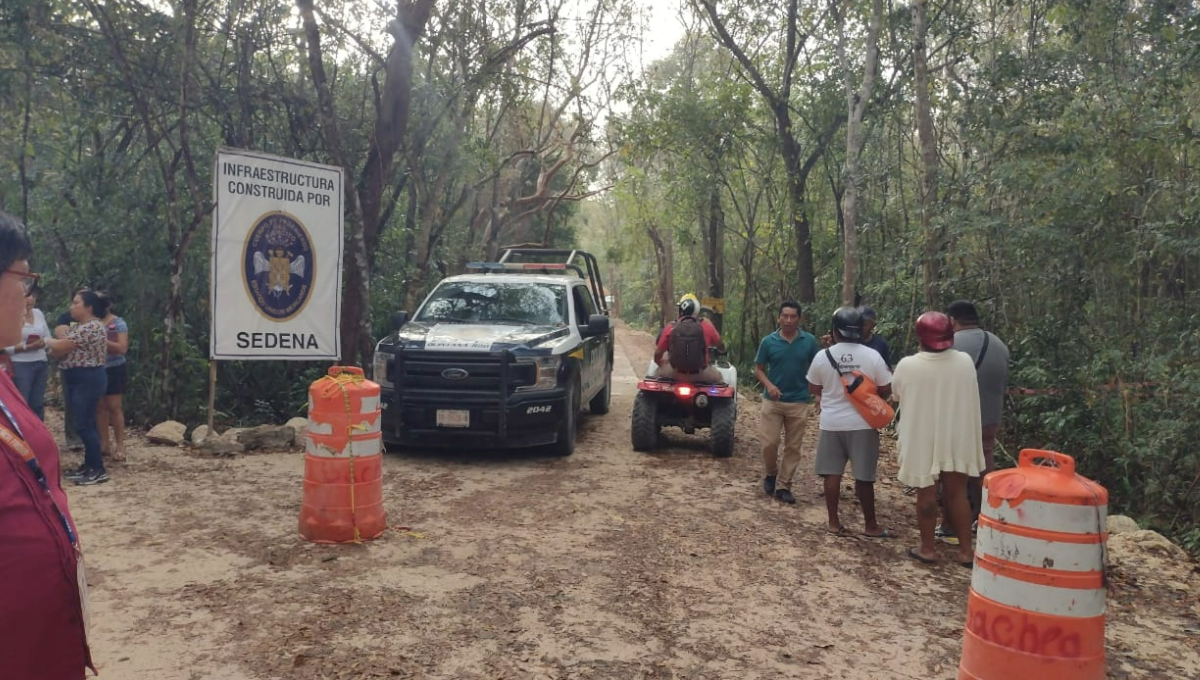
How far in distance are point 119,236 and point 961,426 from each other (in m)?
10.1

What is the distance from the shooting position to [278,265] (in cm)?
892

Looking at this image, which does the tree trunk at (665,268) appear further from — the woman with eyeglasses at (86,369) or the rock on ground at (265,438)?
the woman with eyeglasses at (86,369)

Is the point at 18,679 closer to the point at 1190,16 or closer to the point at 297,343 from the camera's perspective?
the point at 297,343

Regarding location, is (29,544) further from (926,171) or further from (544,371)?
(926,171)

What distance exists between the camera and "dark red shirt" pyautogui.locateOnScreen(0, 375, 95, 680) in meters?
1.79

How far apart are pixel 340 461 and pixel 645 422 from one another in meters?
4.31

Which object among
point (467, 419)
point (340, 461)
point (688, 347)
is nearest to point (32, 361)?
point (340, 461)

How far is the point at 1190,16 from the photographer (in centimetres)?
809

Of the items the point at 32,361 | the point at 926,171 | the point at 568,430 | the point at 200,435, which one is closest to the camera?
the point at 32,361

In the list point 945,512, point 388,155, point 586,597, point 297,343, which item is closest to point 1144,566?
point 945,512

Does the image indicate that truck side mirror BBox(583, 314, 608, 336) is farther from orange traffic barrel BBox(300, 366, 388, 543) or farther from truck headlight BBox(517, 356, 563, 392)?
orange traffic barrel BBox(300, 366, 388, 543)

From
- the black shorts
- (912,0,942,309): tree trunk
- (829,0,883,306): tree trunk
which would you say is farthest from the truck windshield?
(829,0,883,306): tree trunk

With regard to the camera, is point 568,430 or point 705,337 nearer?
point 568,430

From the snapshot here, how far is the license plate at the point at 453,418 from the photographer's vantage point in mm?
8297
